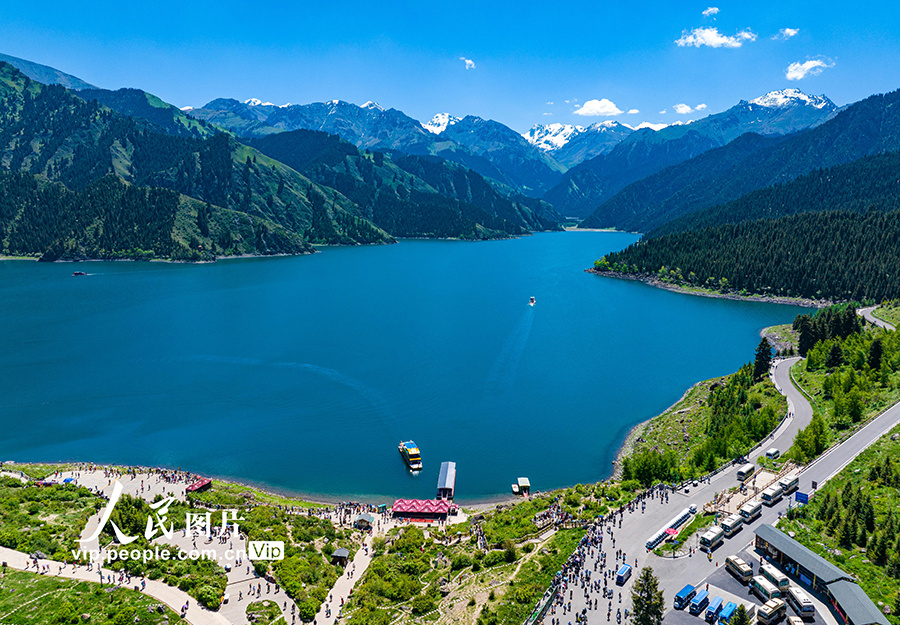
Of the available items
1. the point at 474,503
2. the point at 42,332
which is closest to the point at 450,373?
the point at 474,503

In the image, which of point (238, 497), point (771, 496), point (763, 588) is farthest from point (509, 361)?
point (763, 588)

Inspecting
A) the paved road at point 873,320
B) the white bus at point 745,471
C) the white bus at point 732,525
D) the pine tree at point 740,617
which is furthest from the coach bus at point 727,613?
the paved road at point 873,320

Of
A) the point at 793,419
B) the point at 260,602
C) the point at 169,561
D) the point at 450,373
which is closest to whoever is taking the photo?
the point at 260,602

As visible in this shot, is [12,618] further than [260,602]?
No

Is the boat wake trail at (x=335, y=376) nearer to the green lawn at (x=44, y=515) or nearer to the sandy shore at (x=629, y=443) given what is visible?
the sandy shore at (x=629, y=443)

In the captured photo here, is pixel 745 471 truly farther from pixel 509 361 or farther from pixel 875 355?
pixel 509 361

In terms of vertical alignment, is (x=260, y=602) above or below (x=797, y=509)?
below

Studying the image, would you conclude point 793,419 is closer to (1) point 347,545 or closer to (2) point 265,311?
(1) point 347,545
